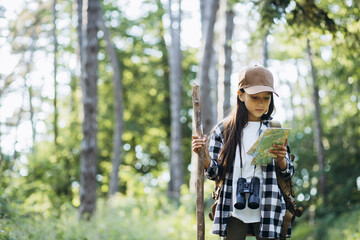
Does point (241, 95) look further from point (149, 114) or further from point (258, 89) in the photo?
point (149, 114)

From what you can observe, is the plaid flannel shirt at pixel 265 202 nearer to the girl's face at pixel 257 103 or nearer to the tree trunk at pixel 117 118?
the girl's face at pixel 257 103

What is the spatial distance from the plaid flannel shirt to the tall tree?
11651mm

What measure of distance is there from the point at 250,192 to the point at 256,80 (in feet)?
2.95

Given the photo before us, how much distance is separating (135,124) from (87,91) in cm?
1535

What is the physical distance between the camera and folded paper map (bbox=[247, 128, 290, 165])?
3.66 m

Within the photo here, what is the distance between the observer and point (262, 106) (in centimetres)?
403

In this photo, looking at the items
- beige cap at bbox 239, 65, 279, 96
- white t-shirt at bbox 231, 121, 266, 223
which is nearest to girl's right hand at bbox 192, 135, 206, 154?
white t-shirt at bbox 231, 121, 266, 223

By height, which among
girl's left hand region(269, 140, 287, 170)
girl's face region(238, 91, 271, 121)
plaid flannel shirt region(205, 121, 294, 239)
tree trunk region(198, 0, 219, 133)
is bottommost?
plaid flannel shirt region(205, 121, 294, 239)

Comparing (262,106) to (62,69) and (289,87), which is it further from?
(289,87)

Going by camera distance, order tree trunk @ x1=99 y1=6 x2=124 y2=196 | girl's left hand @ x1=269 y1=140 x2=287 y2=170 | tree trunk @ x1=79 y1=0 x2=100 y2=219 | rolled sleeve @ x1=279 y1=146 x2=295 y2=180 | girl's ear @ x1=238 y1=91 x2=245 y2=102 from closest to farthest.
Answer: girl's left hand @ x1=269 y1=140 x2=287 y2=170 < rolled sleeve @ x1=279 y1=146 x2=295 y2=180 < girl's ear @ x1=238 y1=91 x2=245 y2=102 < tree trunk @ x1=79 y1=0 x2=100 y2=219 < tree trunk @ x1=99 y1=6 x2=124 y2=196

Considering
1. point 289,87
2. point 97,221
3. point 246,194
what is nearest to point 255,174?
point 246,194

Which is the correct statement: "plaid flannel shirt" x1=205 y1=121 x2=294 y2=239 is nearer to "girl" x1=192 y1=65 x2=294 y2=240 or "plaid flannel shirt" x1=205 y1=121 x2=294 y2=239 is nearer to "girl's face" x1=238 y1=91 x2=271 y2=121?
"girl" x1=192 y1=65 x2=294 y2=240

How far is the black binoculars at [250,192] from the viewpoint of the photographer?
3.81 m

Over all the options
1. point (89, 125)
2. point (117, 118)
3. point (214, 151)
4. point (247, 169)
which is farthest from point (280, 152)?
point (117, 118)
